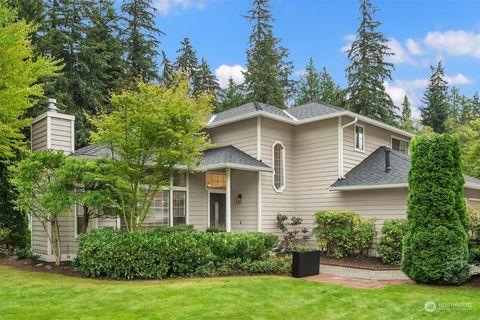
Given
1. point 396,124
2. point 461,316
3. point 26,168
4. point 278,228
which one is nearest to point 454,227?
point 461,316

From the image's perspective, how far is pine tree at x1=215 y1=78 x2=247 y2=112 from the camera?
102 feet

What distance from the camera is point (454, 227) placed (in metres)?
7.64

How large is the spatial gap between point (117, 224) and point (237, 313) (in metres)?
6.36

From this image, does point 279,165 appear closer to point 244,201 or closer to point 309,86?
point 244,201

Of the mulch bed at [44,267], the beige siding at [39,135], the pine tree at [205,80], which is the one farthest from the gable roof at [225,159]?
the pine tree at [205,80]

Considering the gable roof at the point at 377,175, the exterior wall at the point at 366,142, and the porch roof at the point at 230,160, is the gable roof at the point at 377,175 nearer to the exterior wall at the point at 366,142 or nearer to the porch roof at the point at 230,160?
the exterior wall at the point at 366,142

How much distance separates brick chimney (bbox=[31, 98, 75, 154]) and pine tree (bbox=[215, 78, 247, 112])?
19.8m

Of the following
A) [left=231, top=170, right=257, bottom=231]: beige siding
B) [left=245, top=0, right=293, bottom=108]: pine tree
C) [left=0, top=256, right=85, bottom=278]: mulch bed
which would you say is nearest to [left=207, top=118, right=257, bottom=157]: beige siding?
[left=231, top=170, right=257, bottom=231]: beige siding

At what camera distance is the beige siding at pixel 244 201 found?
12.9m

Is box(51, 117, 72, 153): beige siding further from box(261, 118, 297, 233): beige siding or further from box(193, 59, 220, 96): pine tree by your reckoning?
box(193, 59, 220, 96): pine tree

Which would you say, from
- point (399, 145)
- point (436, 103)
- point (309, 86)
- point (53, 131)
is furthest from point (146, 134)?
point (436, 103)

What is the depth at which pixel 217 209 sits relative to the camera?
13352 millimetres

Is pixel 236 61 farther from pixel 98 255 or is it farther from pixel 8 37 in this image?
pixel 98 255

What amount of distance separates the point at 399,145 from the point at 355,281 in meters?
9.48
